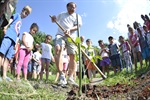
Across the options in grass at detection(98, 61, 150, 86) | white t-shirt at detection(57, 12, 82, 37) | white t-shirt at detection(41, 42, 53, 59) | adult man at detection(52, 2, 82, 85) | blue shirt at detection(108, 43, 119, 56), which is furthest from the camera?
blue shirt at detection(108, 43, 119, 56)

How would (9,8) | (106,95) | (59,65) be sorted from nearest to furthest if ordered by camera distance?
(9,8) → (106,95) → (59,65)

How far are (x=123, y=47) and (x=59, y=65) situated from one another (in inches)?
182

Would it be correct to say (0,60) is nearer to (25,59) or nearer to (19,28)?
(19,28)

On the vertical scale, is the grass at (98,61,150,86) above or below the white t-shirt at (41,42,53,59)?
below

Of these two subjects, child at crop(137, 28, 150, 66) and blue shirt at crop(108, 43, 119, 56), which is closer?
child at crop(137, 28, 150, 66)

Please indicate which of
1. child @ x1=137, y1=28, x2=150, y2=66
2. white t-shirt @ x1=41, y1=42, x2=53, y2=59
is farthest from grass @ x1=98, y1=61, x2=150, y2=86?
white t-shirt @ x1=41, y1=42, x2=53, y2=59

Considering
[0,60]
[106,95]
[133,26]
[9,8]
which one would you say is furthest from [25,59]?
[133,26]

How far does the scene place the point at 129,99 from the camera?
13.7 feet

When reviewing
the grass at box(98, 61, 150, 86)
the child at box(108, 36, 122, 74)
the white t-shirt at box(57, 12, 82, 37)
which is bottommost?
the grass at box(98, 61, 150, 86)

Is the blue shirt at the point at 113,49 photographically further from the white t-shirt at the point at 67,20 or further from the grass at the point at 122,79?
the white t-shirt at the point at 67,20

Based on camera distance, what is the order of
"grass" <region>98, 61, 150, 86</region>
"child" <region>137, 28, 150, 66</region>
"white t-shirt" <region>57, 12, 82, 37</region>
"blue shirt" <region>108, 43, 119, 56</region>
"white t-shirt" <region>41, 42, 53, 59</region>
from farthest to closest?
"blue shirt" <region>108, 43, 119, 56</region> → "child" <region>137, 28, 150, 66</region> → "white t-shirt" <region>41, 42, 53, 59</region> → "grass" <region>98, 61, 150, 86</region> → "white t-shirt" <region>57, 12, 82, 37</region>

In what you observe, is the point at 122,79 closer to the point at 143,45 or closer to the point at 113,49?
the point at 143,45

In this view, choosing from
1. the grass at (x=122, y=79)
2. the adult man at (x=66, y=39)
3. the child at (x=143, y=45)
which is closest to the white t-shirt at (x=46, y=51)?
the adult man at (x=66, y=39)

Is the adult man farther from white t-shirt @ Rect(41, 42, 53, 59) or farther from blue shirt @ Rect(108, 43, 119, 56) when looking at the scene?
blue shirt @ Rect(108, 43, 119, 56)
